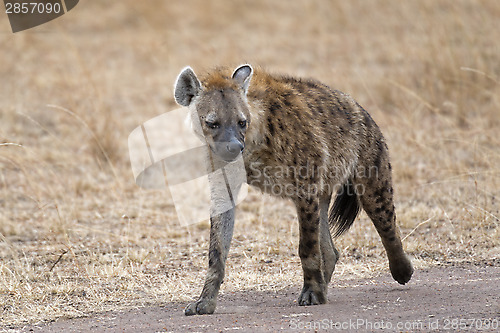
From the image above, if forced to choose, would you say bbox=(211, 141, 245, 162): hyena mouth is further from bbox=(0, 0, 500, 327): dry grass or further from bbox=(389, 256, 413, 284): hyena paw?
bbox=(389, 256, 413, 284): hyena paw

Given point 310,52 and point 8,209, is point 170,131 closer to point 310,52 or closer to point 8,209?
point 8,209

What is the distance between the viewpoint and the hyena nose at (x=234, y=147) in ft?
12.2

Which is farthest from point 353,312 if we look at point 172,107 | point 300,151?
point 172,107

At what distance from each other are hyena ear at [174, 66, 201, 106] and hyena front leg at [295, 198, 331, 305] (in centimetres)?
79

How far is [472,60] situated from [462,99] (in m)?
0.47

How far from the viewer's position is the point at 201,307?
3.95 m


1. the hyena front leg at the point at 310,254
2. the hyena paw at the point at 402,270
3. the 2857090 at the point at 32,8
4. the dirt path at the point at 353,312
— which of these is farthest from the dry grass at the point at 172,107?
the 2857090 at the point at 32,8

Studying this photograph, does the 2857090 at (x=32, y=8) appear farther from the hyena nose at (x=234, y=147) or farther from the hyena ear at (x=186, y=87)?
the hyena nose at (x=234, y=147)

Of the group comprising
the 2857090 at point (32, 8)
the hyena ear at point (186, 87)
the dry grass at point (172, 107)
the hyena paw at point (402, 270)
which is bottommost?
the dry grass at point (172, 107)

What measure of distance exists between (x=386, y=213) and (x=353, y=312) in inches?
31.0

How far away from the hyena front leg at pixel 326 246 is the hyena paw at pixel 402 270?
349mm

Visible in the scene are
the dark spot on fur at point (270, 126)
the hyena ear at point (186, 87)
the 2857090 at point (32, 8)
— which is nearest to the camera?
the hyena ear at point (186, 87)

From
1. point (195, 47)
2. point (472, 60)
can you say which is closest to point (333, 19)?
point (195, 47)

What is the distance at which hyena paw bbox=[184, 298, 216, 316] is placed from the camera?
3941mm
